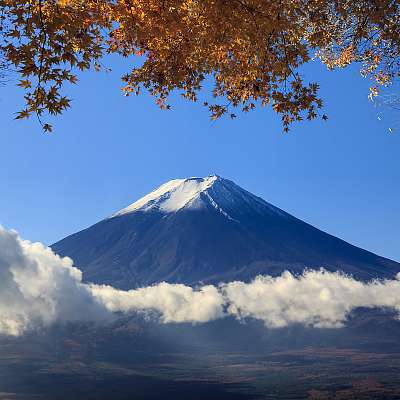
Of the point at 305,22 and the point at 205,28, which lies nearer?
the point at 205,28

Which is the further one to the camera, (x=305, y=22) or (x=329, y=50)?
(x=329, y=50)

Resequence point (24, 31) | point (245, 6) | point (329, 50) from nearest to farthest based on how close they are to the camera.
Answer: point (24, 31) → point (245, 6) → point (329, 50)

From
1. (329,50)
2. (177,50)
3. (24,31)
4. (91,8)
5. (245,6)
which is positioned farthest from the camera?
(329,50)

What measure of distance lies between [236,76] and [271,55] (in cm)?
122

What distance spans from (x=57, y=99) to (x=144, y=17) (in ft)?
A: 11.3

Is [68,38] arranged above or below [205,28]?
below

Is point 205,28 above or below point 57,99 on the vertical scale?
above

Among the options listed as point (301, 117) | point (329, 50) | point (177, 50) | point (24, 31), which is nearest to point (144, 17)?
point (177, 50)

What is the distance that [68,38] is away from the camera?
32.8ft

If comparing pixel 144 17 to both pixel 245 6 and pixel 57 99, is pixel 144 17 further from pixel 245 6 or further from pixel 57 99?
pixel 57 99

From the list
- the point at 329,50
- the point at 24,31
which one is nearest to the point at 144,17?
the point at 24,31

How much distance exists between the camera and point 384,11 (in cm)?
1218

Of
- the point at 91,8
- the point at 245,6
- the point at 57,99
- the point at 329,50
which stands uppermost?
the point at 329,50

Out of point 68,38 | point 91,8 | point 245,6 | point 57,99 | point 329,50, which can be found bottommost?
point 57,99
